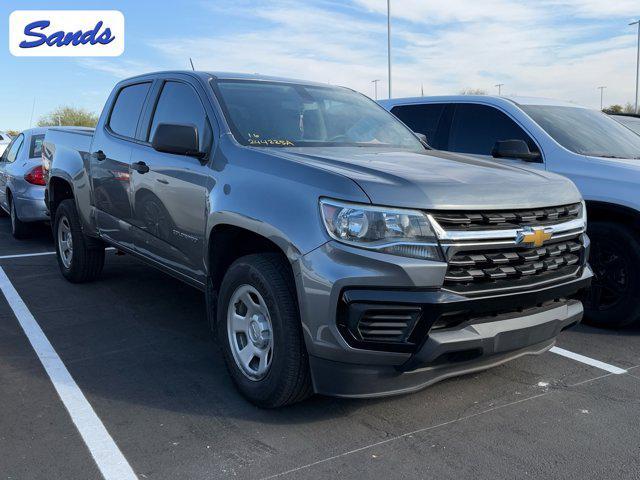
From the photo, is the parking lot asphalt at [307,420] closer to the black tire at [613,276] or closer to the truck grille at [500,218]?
the black tire at [613,276]

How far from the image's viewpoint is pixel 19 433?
3.16 m

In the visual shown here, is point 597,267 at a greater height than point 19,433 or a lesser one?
greater

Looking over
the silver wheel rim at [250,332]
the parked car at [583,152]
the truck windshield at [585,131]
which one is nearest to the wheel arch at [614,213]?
the parked car at [583,152]

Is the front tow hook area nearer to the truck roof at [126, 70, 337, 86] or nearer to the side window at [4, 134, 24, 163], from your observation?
the truck roof at [126, 70, 337, 86]

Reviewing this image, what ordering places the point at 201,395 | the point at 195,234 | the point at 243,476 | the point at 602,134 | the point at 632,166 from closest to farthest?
the point at 243,476 < the point at 201,395 < the point at 195,234 < the point at 632,166 < the point at 602,134

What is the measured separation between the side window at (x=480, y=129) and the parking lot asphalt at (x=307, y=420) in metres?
1.98

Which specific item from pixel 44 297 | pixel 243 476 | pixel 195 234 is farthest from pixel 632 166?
pixel 44 297

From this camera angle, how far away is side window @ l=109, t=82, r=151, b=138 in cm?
502

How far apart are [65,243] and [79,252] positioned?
1.46 ft

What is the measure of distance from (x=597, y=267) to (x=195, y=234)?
312 cm

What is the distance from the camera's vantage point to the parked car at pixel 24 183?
27.7 feet

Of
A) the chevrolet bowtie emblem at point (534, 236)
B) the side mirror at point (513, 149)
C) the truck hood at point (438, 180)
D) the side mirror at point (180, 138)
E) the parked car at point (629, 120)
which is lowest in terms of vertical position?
the chevrolet bowtie emblem at point (534, 236)

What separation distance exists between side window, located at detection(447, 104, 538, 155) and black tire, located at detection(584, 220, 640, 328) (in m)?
1.11

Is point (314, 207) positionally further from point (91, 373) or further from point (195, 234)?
point (91, 373)
